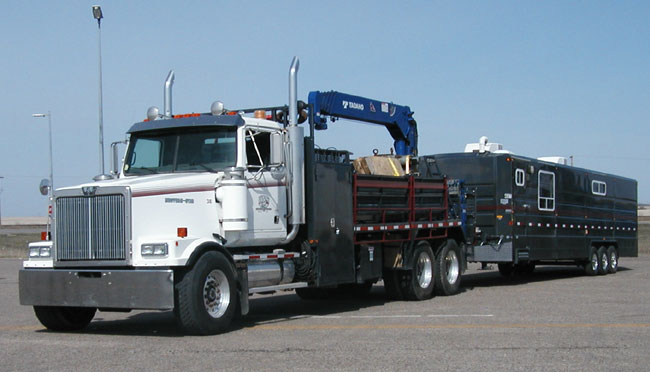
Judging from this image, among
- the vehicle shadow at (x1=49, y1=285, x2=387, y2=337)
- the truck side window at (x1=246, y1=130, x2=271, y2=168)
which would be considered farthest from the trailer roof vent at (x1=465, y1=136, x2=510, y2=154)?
the truck side window at (x1=246, y1=130, x2=271, y2=168)

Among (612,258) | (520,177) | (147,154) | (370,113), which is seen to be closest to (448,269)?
(370,113)

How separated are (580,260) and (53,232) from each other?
1731cm

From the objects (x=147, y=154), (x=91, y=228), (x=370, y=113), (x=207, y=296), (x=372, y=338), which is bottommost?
(x=372, y=338)

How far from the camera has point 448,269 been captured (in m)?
18.2

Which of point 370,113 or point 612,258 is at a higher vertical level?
point 370,113

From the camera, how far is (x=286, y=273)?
1343 cm

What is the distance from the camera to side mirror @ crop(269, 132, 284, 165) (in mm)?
12695

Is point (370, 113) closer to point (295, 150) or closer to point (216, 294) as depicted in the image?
point (295, 150)

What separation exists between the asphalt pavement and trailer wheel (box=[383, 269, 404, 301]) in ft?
1.23

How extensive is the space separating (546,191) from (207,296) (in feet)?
43.7

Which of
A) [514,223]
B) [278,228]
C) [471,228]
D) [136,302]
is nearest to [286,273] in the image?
[278,228]

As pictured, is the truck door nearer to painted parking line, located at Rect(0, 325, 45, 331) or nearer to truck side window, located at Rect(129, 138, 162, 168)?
truck side window, located at Rect(129, 138, 162, 168)

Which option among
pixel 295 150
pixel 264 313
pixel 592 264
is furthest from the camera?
pixel 592 264

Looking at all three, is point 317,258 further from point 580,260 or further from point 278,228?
point 580,260
